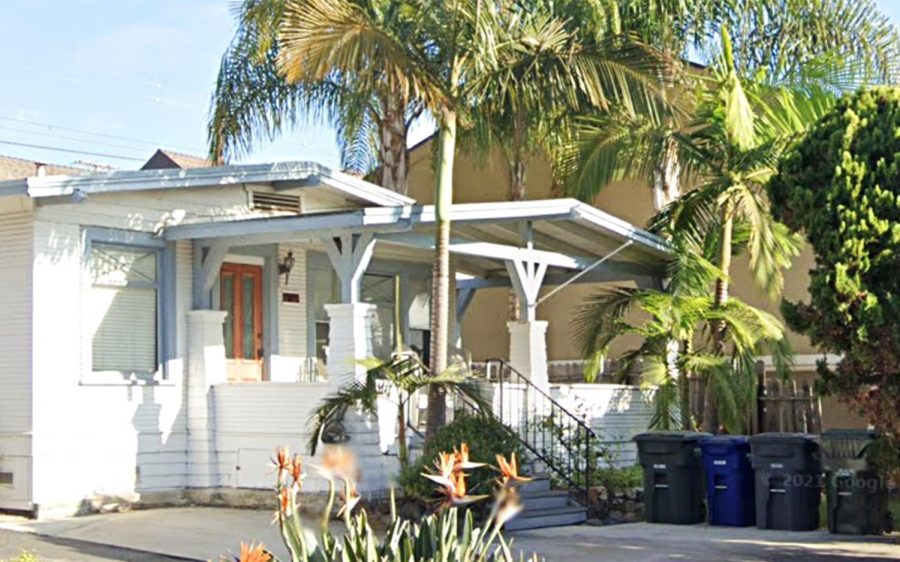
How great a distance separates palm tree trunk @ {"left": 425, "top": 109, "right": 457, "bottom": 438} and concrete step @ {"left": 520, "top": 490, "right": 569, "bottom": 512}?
1334mm

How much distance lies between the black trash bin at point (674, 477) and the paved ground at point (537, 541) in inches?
11.8

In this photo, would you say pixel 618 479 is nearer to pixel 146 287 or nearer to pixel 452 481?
pixel 146 287

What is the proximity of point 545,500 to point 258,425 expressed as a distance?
364 cm

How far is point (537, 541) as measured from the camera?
14.3 metres

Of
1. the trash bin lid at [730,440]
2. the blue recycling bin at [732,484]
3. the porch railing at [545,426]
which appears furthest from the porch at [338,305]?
the blue recycling bin at [732,484]

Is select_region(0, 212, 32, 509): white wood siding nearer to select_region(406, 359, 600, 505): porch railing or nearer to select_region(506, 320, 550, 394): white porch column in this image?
select_region(406, 359, 600, 505): porch railing

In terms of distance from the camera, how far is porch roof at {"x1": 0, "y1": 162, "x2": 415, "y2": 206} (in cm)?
1485

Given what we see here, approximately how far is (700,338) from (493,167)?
241 inches

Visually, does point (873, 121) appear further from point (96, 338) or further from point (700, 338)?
point (700, 338)

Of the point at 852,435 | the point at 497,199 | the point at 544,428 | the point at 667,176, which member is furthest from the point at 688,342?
the point at 497,199

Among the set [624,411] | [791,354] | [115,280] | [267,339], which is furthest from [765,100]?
[115,280]

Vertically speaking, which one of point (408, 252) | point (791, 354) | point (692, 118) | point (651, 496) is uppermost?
point (692, 118)

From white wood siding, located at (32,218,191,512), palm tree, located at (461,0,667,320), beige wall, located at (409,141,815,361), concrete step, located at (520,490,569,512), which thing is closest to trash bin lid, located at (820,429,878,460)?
concrete step, located at (520,490,569,512)

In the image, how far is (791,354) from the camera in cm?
1909
